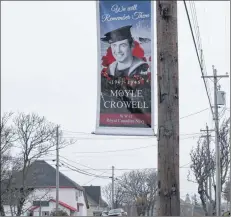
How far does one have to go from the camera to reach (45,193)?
47906 mm

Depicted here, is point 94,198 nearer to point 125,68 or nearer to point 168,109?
point 125,68

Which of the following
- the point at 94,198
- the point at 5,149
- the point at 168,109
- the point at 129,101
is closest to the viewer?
the point at 168,109

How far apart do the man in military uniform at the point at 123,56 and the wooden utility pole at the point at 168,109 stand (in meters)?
0.30

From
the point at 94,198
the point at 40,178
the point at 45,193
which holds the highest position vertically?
the point at 40,178

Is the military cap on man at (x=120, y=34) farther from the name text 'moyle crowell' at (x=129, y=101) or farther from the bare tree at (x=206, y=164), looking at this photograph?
the bare tree at (x=206, y=164)

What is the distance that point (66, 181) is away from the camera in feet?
202

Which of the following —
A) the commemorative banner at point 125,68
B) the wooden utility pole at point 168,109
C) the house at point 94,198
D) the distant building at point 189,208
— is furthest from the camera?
the house at point 94,198

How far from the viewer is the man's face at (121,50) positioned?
6812 mm

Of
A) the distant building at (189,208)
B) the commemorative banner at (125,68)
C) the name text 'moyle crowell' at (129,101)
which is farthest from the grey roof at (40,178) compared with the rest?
the name text 'moyle crowell' at (129,101)

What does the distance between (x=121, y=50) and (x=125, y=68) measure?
0.25 meters

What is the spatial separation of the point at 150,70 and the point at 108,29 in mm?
781

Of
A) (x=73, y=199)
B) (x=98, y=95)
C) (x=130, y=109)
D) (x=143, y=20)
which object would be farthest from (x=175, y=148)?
(x=73, y=199)

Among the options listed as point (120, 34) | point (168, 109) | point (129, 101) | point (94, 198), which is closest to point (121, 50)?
point (120, 34)

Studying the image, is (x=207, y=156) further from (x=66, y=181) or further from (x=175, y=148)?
(x=175, y=148)
